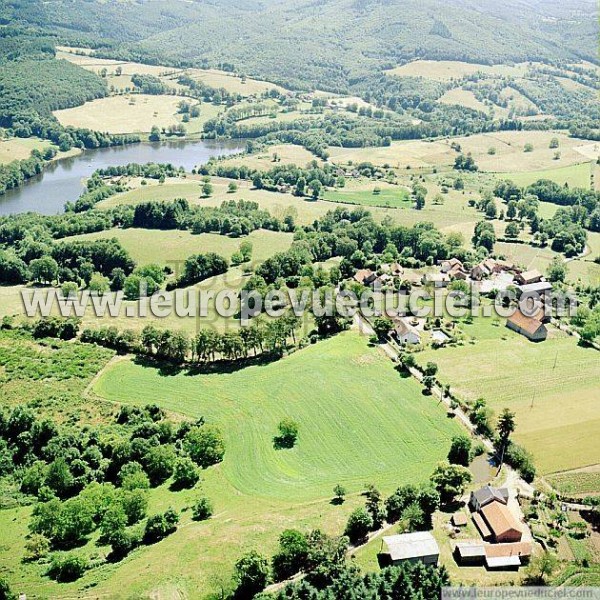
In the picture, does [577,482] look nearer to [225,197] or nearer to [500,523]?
[500,523]

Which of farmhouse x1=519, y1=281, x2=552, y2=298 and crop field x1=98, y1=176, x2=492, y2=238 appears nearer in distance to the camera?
farmhouse x1=519, y1=281, x2=552, y2=298

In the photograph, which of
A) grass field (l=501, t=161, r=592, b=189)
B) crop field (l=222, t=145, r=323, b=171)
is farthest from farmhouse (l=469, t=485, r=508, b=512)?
crop field (l=222, t=145, r=323, b=171)

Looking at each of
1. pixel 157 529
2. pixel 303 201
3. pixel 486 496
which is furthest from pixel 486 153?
pixel 157 529

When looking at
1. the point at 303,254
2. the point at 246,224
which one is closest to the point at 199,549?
the point at 303,254

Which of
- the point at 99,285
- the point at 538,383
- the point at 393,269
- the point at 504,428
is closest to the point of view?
the point at 504,428

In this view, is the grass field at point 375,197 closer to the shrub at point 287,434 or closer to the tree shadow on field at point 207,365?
the tree shadow on field at point 207,365

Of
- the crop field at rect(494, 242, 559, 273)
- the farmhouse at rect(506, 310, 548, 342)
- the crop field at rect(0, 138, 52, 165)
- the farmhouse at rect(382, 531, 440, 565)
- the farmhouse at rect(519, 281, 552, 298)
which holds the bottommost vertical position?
the crop field at rect(0, 138, 52, 165)

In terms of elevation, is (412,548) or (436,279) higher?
(412,548)

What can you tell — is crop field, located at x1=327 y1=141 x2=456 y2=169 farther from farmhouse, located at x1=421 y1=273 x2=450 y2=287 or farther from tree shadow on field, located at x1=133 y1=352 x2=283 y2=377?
tree shadow on field, located at x1=133 y1=352 x2=283 y2=377
